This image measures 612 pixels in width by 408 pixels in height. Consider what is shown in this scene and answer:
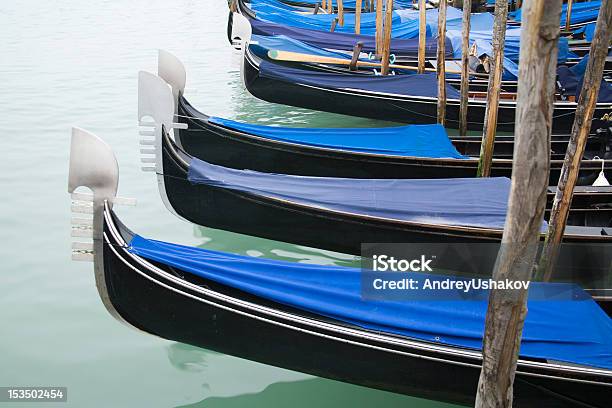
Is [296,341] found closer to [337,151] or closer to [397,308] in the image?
[397,308]

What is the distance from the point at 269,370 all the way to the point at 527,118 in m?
1.93

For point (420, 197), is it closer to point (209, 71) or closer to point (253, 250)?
point (253, 250)

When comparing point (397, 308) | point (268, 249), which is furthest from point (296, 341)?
point (268, 249)

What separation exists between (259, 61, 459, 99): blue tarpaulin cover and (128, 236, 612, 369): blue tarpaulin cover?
3330 mm

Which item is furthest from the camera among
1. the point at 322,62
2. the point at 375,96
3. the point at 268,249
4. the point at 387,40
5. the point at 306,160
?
the point at 322,62

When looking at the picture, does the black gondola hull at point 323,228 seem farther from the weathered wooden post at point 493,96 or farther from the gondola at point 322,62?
the gondola at point 322,62

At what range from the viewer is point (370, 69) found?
7133 millimetres

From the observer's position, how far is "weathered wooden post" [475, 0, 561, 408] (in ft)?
5.87

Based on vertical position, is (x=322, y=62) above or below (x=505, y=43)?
below

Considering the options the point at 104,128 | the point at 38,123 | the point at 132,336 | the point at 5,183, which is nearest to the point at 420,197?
the point at 132,336

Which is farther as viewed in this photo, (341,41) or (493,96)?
(341,41)

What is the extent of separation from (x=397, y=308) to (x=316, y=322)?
325 millimetres

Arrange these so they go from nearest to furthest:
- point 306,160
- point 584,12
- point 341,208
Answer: point 341,208, point 306,160, point 584,12

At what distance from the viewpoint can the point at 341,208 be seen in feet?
12.5
